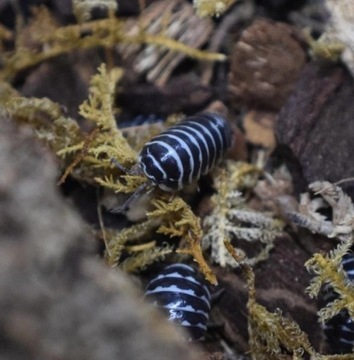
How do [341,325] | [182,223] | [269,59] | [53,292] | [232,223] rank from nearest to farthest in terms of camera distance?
[53,292], [341,325], [182,223], [232,223], [269,59]

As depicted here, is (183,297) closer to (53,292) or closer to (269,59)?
(53,292)

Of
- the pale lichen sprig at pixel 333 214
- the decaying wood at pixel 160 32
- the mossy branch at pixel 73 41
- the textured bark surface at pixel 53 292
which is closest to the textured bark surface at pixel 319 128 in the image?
the pale lichen sprig at pixel 333 214

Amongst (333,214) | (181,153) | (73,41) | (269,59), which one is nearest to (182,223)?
(181,153)

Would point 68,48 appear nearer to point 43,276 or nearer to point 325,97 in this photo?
point 325,97

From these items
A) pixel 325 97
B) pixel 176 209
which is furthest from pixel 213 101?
pixel 176 209

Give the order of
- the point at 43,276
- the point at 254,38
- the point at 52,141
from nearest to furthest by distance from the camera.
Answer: the point at 43,276 → the point at 52,141 → the point at 254,38

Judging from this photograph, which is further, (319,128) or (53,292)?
(319,128)
